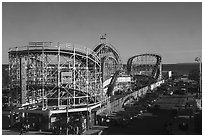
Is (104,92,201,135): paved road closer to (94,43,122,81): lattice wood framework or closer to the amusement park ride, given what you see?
the amusement park ride

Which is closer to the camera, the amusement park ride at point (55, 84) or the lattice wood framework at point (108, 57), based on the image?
the amusement park ride at point (55, 84)

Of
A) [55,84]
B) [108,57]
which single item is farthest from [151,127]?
[108,57]

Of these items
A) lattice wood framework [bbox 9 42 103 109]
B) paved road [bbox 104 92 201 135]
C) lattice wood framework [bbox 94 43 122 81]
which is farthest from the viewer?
lattice wood framework [bbox 94 43 122 81]

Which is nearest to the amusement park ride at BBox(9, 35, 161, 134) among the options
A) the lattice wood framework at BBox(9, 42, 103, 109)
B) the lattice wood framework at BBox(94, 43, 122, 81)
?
the lattice wood framework at BBox(9, 42, 103, 109)

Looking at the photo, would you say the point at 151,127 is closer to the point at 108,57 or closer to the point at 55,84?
the point at 55,84

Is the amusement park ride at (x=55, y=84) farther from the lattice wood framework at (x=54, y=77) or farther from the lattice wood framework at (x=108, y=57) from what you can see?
the lattice wood framework at (x=108, y=57)

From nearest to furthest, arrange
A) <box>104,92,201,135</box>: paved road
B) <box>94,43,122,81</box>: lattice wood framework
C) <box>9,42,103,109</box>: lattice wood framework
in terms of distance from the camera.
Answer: <box>104,92,201,135</box>: paved road < <box>9,42,103,109</box>: lattice wood framework < <box>94,43,122,81</box>: lattice wood framework

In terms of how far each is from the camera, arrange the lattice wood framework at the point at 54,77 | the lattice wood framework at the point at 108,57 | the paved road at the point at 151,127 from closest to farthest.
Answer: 1. the paved road at the point at 151,127
2. the lattice wood framework at the point at 54,77
3. the lattice wood framework at the point at 108,57

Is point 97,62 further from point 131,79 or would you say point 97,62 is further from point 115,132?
point 131,79

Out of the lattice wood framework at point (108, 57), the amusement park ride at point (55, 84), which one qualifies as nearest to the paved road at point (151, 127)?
the amusement park ride at point (55, 84)

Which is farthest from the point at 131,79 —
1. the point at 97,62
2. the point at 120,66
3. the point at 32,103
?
the point at 32,103

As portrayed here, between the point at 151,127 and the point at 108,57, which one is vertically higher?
the point at 108,57
